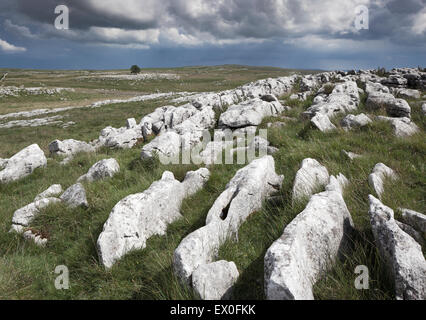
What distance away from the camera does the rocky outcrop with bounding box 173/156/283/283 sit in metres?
4.18

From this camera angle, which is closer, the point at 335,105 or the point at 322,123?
the point at 322,123

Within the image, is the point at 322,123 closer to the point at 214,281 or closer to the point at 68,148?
the point at 214,281

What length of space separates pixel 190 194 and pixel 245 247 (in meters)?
2.69

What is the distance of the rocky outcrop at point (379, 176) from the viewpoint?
536 centimetres

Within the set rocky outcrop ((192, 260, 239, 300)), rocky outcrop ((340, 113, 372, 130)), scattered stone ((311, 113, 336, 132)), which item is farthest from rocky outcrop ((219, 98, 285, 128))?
rocky outcrop ((192, 260, 239, 300))

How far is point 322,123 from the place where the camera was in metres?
10.6

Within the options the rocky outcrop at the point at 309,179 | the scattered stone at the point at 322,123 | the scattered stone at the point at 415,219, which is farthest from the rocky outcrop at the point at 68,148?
the scattered stone at the point at 415,219

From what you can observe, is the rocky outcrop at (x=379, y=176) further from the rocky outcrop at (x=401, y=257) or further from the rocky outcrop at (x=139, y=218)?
the rocky outcrop at (x=139, y=218)

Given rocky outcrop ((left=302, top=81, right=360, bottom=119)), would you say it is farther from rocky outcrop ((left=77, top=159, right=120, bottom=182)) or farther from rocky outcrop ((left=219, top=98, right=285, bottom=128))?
rocky outcrop ((left=77, top=159, right=120, bottom=182))

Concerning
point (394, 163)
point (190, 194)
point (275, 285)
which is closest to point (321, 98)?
point (394, 163)

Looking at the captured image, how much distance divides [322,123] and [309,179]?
5462 millimetres

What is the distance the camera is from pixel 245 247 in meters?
4.79

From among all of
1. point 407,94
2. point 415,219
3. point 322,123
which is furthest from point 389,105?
point 415,219
